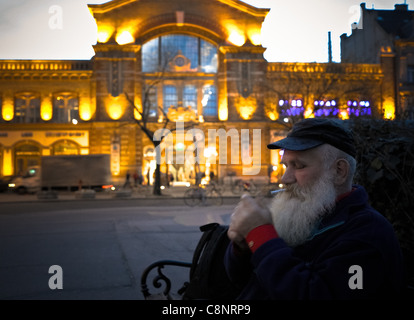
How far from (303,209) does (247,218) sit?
0.31m

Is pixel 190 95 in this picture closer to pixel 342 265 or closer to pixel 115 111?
pixel 115 111

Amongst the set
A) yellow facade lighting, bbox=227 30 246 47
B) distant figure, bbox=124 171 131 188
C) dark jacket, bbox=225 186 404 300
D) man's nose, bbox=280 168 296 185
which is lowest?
distant figure, bbox=124 171 131 188

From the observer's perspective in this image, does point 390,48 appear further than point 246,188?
Yes

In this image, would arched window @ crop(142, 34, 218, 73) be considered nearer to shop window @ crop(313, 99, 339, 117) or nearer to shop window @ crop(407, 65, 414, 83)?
shop window @ crop(313, 99, 339, 117)

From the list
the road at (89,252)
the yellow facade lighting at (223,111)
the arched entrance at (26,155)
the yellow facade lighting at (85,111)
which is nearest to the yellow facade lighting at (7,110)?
the arched entrance at (26,155)

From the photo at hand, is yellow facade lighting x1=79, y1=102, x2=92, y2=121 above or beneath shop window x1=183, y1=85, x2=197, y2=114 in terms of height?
beneath

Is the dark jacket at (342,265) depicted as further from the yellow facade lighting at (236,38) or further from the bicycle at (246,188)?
the yellow facade lighting at (236,38)

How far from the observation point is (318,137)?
6.07 ft

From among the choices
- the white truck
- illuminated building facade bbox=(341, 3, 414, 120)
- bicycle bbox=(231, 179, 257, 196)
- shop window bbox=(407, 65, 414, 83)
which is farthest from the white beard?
shop window bbox=(407, 65, 414, 83)

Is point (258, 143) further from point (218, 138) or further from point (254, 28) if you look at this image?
point (254, 28)

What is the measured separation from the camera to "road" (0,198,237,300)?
503 centimetres

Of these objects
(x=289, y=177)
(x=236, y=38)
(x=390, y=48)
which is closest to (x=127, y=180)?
(x=236, y=38)

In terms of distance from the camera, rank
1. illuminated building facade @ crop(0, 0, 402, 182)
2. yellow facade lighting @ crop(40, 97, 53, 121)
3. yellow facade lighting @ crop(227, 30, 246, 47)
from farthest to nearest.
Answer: yellow facade lighting @ crop(227, 30, 246, 47) → yellow facade lighting @ crop(40, 97, 53, 121) → illuminated building facade @ crop(0, 0, 402, 182)
